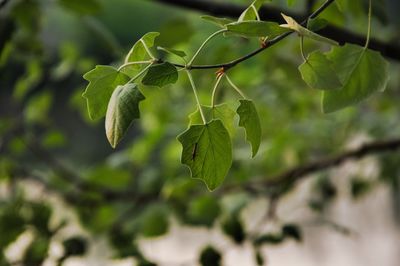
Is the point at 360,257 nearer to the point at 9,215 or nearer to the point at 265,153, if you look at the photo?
the point at 265,153

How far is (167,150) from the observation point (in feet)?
3.01

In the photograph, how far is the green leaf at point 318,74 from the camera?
0.30 metres

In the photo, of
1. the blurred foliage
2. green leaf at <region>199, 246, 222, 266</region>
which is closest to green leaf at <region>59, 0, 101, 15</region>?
the blurred foliage

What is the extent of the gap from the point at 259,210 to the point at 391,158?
0.39 meters

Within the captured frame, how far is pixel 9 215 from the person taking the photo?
1.90ft

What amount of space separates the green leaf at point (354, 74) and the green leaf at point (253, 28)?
0.24 ft

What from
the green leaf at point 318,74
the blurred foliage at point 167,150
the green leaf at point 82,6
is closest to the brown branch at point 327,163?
the blurred foliage at point 167,150

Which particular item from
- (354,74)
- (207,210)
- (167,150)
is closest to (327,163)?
(207,210)

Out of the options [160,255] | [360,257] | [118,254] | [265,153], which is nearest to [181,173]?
[265,153]

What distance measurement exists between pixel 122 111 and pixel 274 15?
0.26m

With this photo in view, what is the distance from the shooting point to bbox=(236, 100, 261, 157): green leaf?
0.30 meters

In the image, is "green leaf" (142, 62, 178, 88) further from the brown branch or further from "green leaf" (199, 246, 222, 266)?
the brown branch

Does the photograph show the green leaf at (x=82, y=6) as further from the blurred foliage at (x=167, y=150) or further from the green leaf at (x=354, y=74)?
the green leaf at (x=354, y=74)

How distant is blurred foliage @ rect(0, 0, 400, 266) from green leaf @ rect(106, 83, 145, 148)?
0.66 ft
